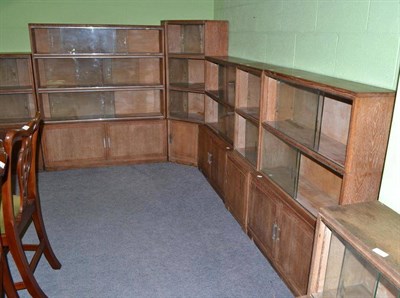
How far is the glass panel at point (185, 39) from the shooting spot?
171 inches

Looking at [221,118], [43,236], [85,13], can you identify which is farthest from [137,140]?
[43,236]

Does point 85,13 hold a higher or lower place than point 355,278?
higher

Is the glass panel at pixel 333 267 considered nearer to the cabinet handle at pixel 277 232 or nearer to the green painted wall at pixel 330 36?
the cabinet handle at pixel 277 232

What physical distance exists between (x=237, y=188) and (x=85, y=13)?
2866 millimetres

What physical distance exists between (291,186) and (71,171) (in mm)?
2952

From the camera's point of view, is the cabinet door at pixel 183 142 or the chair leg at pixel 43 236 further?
the cabinet door at pixel 183 142

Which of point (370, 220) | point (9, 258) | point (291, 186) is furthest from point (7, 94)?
point (370, 220)

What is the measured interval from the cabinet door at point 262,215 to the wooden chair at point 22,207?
1.50 meters

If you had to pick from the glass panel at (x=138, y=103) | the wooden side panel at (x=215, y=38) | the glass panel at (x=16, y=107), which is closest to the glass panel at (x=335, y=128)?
the wooden side panel at (x=215, y=38)

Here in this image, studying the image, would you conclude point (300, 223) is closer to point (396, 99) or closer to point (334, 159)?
point (334, 159)

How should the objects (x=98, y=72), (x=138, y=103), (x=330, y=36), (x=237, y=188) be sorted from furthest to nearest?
1. (x=138, y=103)
2. (x=98, y=72)
3. (x=237, y=188)
4. (x=330, y=36)

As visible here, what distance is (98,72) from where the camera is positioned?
4.54m

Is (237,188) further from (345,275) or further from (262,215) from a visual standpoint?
(345,275)

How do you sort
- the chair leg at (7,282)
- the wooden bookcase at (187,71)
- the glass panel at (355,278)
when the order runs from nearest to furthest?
the glass panel at (355,278) < the chair leg at (7,282) < the wooden bookcase at (187,71)
